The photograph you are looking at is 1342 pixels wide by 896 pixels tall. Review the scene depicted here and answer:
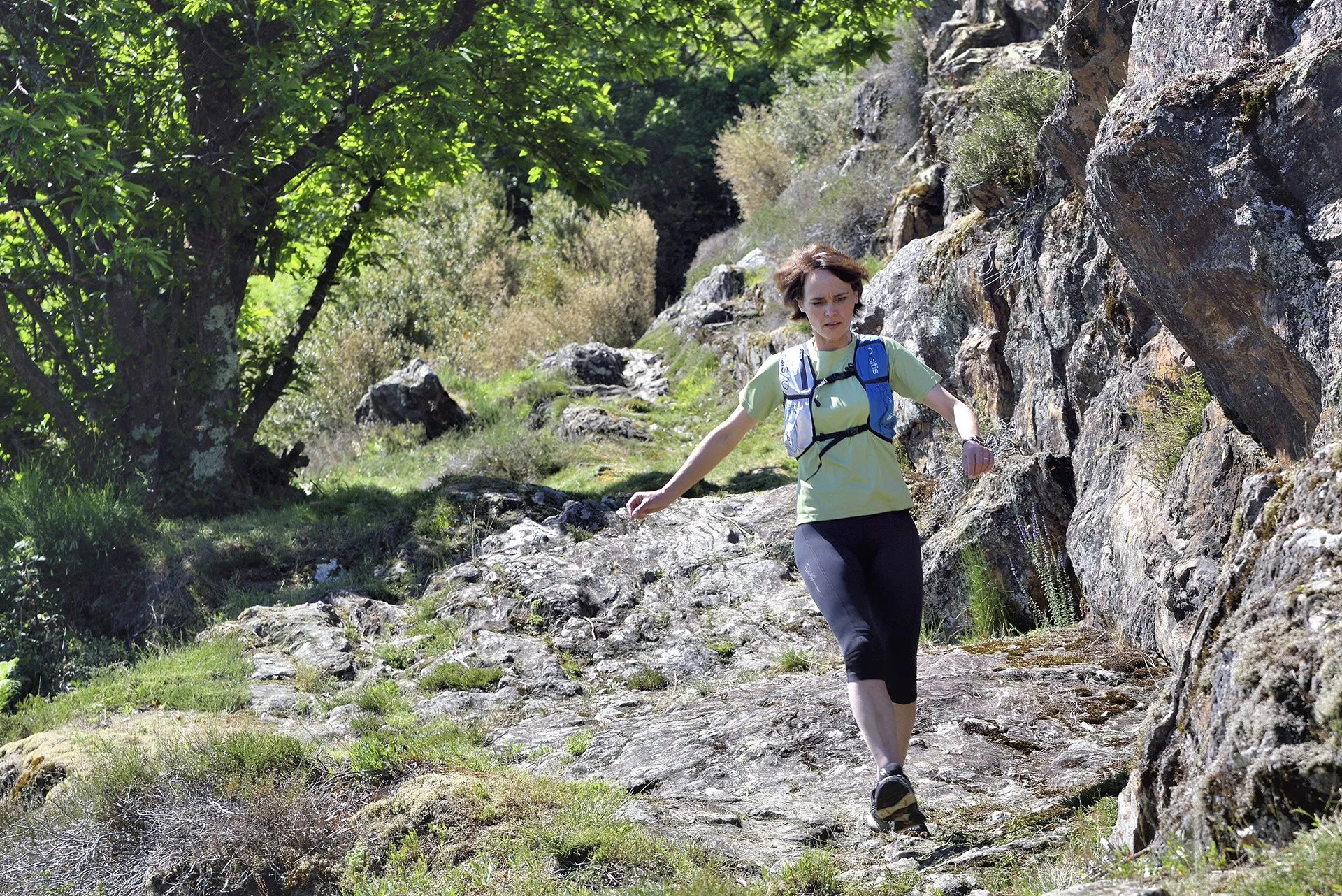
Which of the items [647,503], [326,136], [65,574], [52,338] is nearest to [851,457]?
[647,503]

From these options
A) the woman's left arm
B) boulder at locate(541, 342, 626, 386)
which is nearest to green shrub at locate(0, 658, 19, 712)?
the woman's left arm

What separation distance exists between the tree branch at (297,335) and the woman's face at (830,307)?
8.44 metres

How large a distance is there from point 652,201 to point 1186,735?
2415cm

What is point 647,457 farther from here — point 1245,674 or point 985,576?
point 1245,674

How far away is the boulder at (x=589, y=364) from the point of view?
15.7 metres

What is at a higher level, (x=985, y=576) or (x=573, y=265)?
(x=573, y=265)

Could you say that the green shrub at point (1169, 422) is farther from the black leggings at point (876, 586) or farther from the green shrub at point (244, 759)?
the green shrub at point (244, 759)

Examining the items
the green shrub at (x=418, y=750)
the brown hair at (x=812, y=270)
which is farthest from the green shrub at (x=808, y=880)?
the green shrub at (x=418, y=750)

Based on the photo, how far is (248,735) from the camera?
217 inches

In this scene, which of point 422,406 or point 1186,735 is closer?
point 1186,735

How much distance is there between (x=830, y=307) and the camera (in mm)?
4328

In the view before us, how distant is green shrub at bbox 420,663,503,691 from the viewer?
282 inches

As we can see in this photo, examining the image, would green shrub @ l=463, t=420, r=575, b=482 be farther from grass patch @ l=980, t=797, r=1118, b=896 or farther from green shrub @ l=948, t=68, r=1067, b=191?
grass patch @ l=980, t=797, r=1118, b=896

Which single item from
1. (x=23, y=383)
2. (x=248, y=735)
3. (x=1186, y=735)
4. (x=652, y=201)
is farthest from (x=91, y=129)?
(x=652, y=201)
